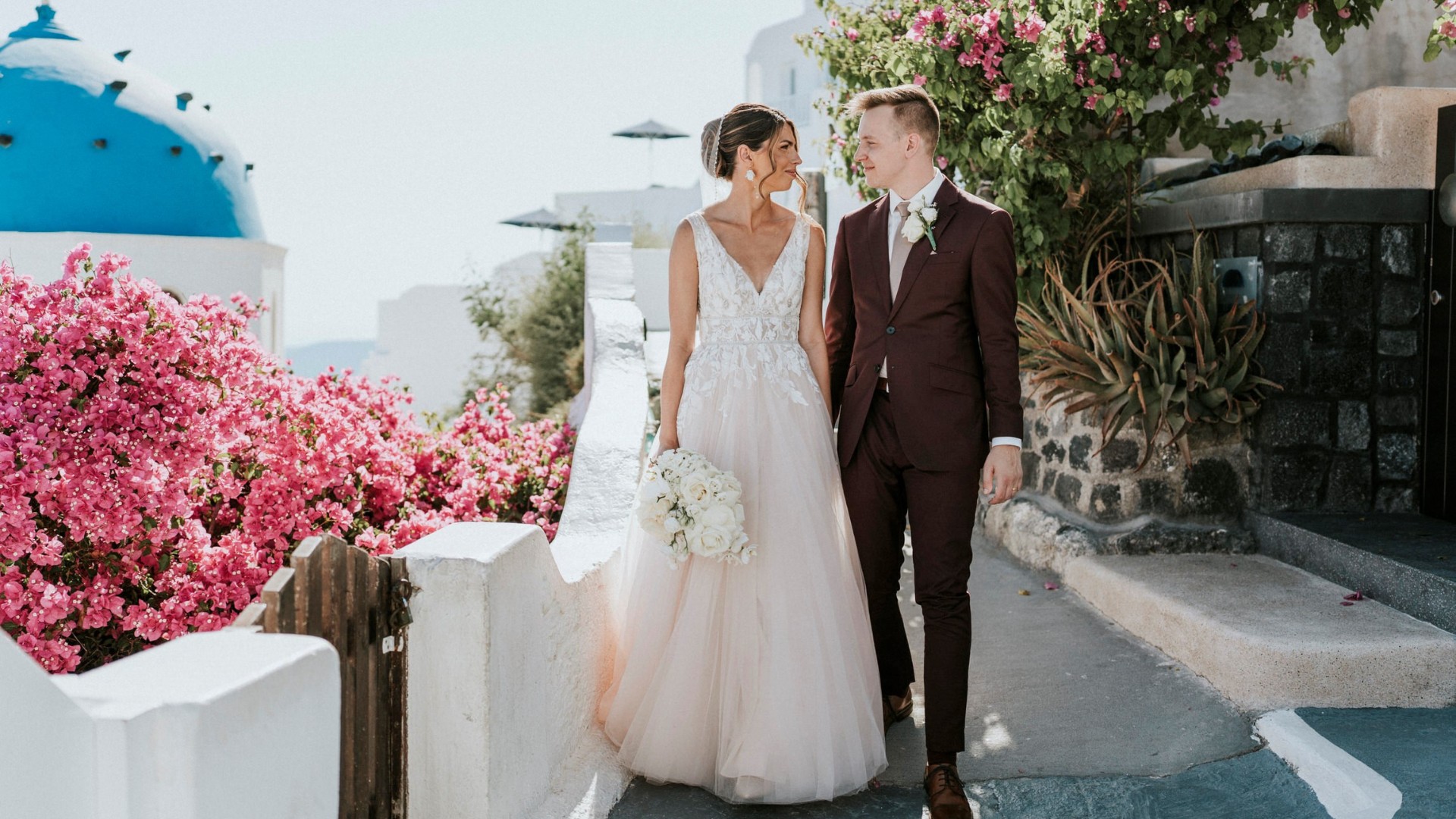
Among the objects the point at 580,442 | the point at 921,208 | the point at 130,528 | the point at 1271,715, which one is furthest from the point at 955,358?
the point at 130,528

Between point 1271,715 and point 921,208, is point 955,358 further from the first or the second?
point 1271,715

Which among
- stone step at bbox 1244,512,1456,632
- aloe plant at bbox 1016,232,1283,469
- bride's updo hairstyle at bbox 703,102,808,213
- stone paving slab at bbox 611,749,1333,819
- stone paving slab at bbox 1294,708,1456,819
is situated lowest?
stone paving slab at bbox 611,749,1333,819

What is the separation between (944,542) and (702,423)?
2.70 feet

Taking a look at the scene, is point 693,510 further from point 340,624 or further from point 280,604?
point 280,604

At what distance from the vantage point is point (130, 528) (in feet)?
13.8

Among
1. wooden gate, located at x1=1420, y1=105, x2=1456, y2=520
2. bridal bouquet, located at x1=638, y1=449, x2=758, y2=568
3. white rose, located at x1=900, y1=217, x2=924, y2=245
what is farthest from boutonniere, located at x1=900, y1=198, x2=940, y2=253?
wooden gate, located at x1=1420, y1=105, x2=1456, y2=520

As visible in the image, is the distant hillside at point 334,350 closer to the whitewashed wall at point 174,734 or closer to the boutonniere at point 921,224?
the boutonniere at point 921,224

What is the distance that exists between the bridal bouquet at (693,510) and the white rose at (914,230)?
0.90 meters

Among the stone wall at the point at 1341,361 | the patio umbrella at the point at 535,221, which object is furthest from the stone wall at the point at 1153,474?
the patio umbrella at the point at 535,221

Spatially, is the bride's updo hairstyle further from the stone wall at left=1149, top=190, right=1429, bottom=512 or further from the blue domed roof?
the blue domed roof

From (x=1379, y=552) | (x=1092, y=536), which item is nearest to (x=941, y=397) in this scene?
(x=1379, y=552)

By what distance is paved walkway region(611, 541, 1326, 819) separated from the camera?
340cm

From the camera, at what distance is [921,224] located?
138 inches

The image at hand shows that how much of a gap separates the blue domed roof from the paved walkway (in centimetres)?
1628
